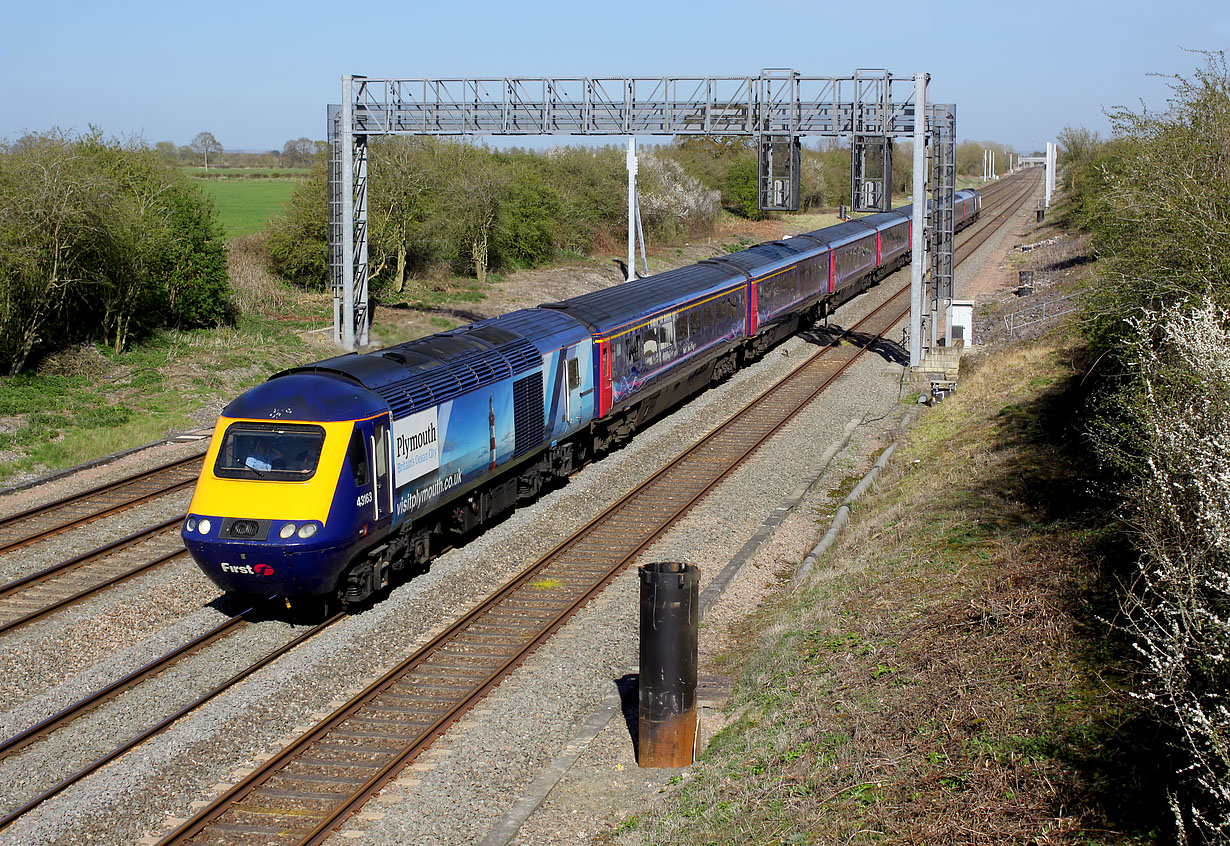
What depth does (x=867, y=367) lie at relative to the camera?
2939cm

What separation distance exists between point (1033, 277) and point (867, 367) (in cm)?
1517

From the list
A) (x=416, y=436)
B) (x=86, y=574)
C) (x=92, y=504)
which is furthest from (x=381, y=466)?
(x=92, y=504)

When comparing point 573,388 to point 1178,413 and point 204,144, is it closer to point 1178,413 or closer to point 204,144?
point 1178,413

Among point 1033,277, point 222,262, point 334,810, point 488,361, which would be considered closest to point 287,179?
point 222,262

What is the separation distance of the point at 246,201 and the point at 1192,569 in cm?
5908

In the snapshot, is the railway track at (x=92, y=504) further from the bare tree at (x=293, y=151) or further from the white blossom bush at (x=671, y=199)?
the bare tree at (x=293, y=151)

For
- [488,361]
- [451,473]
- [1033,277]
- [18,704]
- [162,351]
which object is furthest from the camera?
[1033,277]

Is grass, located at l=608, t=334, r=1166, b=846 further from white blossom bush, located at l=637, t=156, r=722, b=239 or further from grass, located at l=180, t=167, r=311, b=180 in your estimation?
grass, located at l=180, t=167, r=311, b=180

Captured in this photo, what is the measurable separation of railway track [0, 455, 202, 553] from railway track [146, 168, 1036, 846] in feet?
24.0

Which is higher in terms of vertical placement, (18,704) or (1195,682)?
(1195,682)

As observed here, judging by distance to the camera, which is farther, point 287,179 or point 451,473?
point 287,179

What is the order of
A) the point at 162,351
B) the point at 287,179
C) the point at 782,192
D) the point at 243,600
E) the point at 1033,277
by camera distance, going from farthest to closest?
the point at 287,179, the point at 1033,277, the point at 162,351, the point at 782,192, the point at 243,600

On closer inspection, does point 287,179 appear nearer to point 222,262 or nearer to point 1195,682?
point 222,262

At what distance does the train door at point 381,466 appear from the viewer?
1316 centimetres
